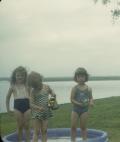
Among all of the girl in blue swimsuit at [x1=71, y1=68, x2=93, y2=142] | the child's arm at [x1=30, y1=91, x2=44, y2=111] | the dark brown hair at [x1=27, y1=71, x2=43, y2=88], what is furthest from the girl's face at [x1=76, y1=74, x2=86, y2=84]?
the child's arm at [x1=30, y1=91, x2=44, y2=111]

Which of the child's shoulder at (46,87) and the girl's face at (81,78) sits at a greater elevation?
the girl's face at (81,78)

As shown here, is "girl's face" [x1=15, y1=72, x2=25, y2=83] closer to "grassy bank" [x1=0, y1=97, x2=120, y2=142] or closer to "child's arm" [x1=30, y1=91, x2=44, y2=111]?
"child's arm" [x1=30, y1=91, x2=44, y2=111]

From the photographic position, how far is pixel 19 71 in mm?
5336

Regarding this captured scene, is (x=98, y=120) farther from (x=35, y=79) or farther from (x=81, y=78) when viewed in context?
(x=35, y=79)

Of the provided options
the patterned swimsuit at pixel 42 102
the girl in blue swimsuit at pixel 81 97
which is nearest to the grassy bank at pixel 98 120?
the girl in blue swimsuit at pixel 81 97

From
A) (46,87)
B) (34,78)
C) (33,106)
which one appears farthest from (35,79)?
(33,106)

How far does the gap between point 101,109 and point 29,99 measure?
5378mm

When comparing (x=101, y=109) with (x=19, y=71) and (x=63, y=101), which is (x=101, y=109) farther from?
(x=19, y=71)

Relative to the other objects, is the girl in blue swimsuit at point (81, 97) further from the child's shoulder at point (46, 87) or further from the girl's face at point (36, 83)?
the girl's face at point (36, 83)

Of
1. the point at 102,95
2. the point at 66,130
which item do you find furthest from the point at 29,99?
the point at 102,95

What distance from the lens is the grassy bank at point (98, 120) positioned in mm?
Answer: 8117

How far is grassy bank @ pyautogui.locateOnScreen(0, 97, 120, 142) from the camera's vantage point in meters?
8.12

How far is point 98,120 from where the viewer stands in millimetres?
9133

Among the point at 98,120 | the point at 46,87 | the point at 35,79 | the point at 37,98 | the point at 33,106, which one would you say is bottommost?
the point at 98,120
